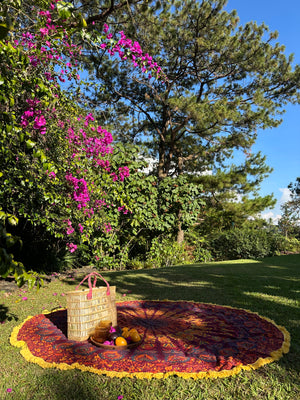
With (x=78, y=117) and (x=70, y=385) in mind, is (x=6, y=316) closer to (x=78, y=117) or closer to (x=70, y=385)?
(x=70, y=385)

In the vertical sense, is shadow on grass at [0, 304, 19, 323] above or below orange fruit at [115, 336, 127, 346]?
below

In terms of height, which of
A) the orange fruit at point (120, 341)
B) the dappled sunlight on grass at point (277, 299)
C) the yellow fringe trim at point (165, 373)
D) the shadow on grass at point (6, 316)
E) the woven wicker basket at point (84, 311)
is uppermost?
the woven wicker basket at point (84, 311)

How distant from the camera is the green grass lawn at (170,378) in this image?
180 centimetres

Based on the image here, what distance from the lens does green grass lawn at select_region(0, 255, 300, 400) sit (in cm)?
180

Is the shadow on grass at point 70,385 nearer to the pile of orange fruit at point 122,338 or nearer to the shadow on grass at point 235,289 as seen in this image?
the pile of orange fruit at point 122,338

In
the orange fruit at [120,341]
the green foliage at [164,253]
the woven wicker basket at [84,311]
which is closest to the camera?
the orange fruit at [120,341]

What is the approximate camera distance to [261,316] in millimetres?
3191

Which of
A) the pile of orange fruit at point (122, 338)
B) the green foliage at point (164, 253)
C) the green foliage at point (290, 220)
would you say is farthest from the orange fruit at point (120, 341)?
the green foliage at point (290, 220)

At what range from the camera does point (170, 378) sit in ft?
6.37

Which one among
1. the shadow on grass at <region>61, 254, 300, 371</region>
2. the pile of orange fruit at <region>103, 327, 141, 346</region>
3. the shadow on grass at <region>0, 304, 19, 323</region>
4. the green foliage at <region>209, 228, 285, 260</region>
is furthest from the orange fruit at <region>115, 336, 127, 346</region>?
the green foliage at <region>209, 228, 285, 260</region>

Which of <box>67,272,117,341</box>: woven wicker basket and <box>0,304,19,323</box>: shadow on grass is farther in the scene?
<box>0,304,19,323</box>: shadow on grass

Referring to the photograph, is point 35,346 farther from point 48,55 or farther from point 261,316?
point 48,55

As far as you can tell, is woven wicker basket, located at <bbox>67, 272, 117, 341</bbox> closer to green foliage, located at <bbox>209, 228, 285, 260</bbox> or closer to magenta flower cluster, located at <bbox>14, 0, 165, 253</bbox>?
magenta flower cluster, located at <bbox>14, 0, 165, 253</bbox>

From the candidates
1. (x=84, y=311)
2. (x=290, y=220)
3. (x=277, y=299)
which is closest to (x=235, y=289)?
(x=277, y=299)
